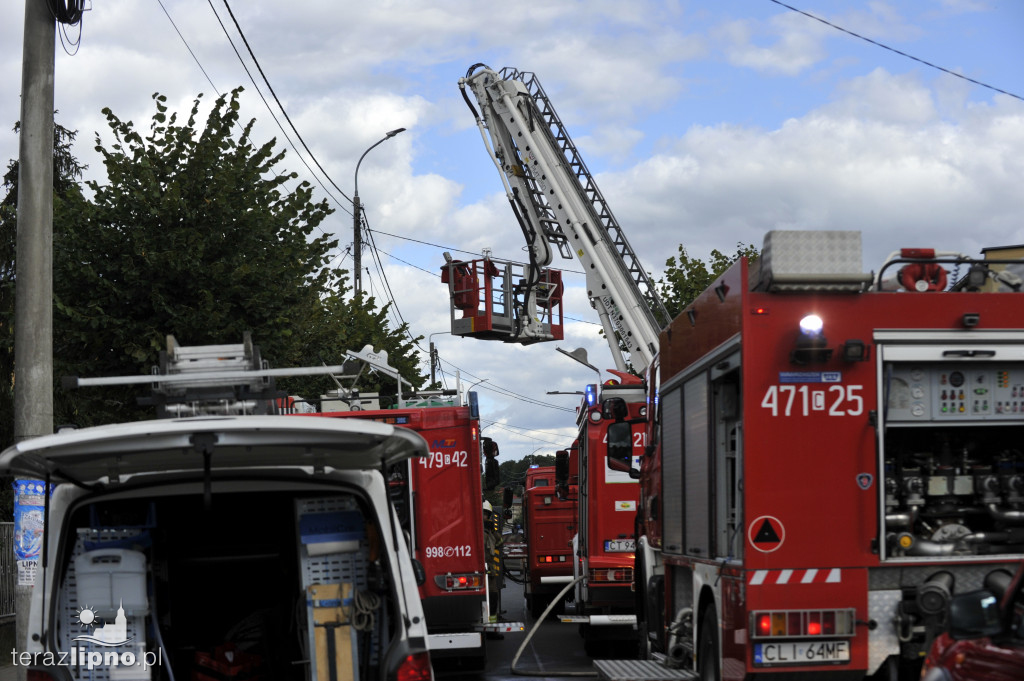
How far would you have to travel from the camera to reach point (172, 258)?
15938 millimetres

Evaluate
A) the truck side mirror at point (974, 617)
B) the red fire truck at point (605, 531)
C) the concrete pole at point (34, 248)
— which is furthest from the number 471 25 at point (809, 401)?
the red fire truck at point (605, 531)

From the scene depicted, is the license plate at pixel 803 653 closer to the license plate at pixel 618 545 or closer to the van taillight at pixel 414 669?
the van taillight at pixel 414 669

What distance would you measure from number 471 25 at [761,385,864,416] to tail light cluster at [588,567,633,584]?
8.09m

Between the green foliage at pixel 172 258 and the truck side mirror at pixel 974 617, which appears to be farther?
the green foliage at pixel 172 258

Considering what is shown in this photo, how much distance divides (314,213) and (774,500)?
40.9ft

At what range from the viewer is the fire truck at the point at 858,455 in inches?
267

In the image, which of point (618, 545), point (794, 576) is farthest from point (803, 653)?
point (618, 545)

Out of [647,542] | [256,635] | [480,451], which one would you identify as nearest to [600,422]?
[480,451]

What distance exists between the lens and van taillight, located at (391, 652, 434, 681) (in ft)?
16.7

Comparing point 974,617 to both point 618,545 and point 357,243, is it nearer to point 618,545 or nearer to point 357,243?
point 618,545

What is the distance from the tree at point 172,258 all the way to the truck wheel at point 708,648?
9.35 meters

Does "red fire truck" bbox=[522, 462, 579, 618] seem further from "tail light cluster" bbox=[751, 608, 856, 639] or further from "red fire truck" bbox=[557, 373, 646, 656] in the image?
"tail light cluster" bbox=[751, 608, 856, 639]

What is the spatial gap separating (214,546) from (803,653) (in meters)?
3.13

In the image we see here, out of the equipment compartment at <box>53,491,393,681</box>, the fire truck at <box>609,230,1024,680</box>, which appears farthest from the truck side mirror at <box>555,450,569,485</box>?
the equipment compartment at <box>53,491,393,681</box>
